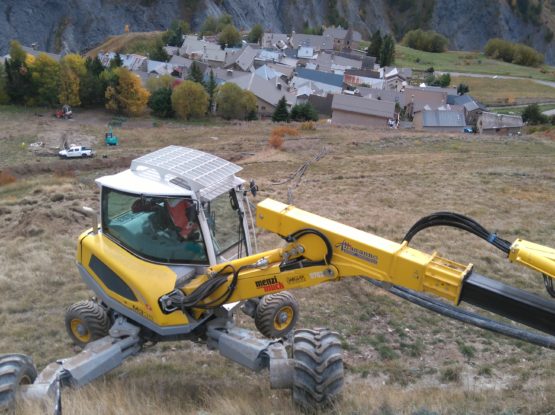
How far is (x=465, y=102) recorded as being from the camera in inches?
2381

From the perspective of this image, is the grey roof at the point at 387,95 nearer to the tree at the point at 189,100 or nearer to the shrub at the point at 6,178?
the tree at the point at 189,100

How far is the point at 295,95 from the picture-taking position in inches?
2386

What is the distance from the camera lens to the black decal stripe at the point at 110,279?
256 inches

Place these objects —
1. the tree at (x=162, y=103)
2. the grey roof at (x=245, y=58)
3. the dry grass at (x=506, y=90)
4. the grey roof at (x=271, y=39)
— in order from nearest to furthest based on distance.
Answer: the tree at (x=162, y=103)
the dry grass at (x=506, y=90)
the grey roof at (x=245, y=58)
the grey roof at (x=271, y=39)

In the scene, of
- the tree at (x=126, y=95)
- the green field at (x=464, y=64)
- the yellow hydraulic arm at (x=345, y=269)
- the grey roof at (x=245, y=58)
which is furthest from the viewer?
the green field at (x=464, y=64)

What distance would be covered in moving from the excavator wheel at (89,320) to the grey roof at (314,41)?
300ft

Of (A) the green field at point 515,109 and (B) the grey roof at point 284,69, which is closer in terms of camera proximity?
(A) the green field at point 515,109

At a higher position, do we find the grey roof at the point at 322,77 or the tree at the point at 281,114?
the grey roof at the point at 322,77

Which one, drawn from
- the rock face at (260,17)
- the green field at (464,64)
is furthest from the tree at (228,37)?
the green field at (464,64)

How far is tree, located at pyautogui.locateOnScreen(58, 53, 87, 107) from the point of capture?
157 feet

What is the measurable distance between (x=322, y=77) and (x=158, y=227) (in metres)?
64.8

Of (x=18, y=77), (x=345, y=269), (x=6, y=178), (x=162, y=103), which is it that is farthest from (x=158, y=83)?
(x=345, y=269)

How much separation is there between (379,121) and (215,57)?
33.3 metres

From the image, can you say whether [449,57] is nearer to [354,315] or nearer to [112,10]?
[112,10]
